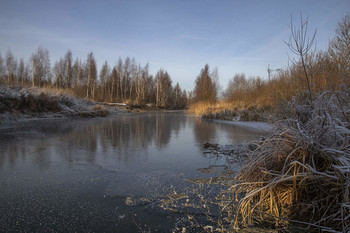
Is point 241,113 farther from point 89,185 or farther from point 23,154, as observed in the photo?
point 89,185

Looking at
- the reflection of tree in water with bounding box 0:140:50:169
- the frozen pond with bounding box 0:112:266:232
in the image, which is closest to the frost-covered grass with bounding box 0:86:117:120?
the reflection of tree in water with bounding box 0:140:50:169

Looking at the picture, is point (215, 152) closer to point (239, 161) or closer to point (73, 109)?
point (239, 161)

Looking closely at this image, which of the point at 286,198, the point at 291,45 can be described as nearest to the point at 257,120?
the point at 291,45

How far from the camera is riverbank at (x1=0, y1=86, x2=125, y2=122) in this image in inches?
413

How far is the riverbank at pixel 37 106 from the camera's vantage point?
10.5 m

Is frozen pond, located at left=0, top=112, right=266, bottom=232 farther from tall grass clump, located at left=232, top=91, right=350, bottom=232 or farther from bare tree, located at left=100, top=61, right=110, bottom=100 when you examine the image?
bare tree, located at left=100, top=61, right=110, bottom=100

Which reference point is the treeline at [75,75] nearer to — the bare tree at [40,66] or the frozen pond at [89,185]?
the bare tree at [40,66]

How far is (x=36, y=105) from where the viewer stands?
12.3 m

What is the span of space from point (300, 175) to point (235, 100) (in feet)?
55.0

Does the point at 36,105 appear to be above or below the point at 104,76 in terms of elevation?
below

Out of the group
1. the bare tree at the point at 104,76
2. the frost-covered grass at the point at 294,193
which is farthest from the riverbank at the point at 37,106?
the bare tree at the point at 104,76

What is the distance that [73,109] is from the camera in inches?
588

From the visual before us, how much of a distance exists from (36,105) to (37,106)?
11 cm

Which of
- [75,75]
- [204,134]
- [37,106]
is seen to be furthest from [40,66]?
[204,134]
